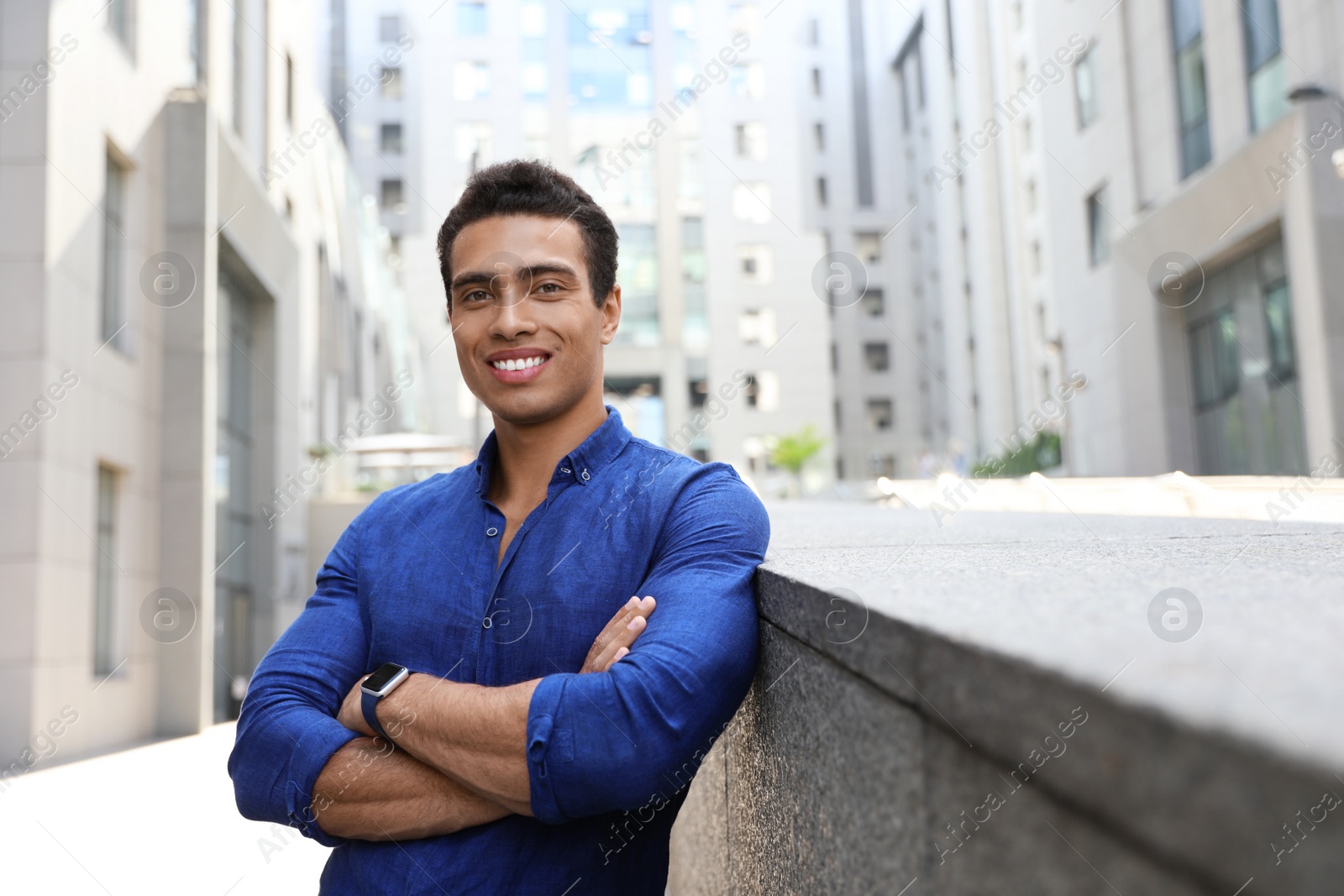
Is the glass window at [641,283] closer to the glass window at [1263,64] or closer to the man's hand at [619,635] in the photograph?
the glass window at [1263,64]

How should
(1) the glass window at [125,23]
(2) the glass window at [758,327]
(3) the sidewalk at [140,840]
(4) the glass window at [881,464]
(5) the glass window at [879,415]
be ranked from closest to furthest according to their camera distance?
1. (3) the sidewalk at [140,840]
2. (1) the glass window at [125,23]
3. (2) the glass window at [758,327]
4. (4) the glass window at [881,464]
5. (5) the glass window at [879,415]

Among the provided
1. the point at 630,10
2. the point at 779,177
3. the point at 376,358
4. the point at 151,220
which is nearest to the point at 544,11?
the point at 630,10

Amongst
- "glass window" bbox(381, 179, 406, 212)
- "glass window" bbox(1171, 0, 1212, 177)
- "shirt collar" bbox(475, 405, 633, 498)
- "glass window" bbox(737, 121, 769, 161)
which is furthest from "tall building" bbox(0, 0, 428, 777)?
"glass window" bbox(737, 121, 769, 161)

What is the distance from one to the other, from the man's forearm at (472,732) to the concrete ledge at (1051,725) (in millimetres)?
450

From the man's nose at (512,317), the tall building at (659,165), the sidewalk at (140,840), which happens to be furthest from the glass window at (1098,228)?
the man's nose at (512,317)

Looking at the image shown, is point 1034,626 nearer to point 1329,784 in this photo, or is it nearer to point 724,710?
point 1329,784

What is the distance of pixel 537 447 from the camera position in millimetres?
2533

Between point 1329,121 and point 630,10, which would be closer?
point 1329,121

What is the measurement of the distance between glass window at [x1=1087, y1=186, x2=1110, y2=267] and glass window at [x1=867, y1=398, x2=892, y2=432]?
36421 millimetres

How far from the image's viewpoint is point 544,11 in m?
A: 50.8

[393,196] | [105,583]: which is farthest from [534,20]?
[105,583]

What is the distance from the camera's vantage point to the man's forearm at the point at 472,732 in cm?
183

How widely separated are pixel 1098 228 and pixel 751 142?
99.0 feet

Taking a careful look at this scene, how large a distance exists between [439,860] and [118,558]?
41.8 feet
